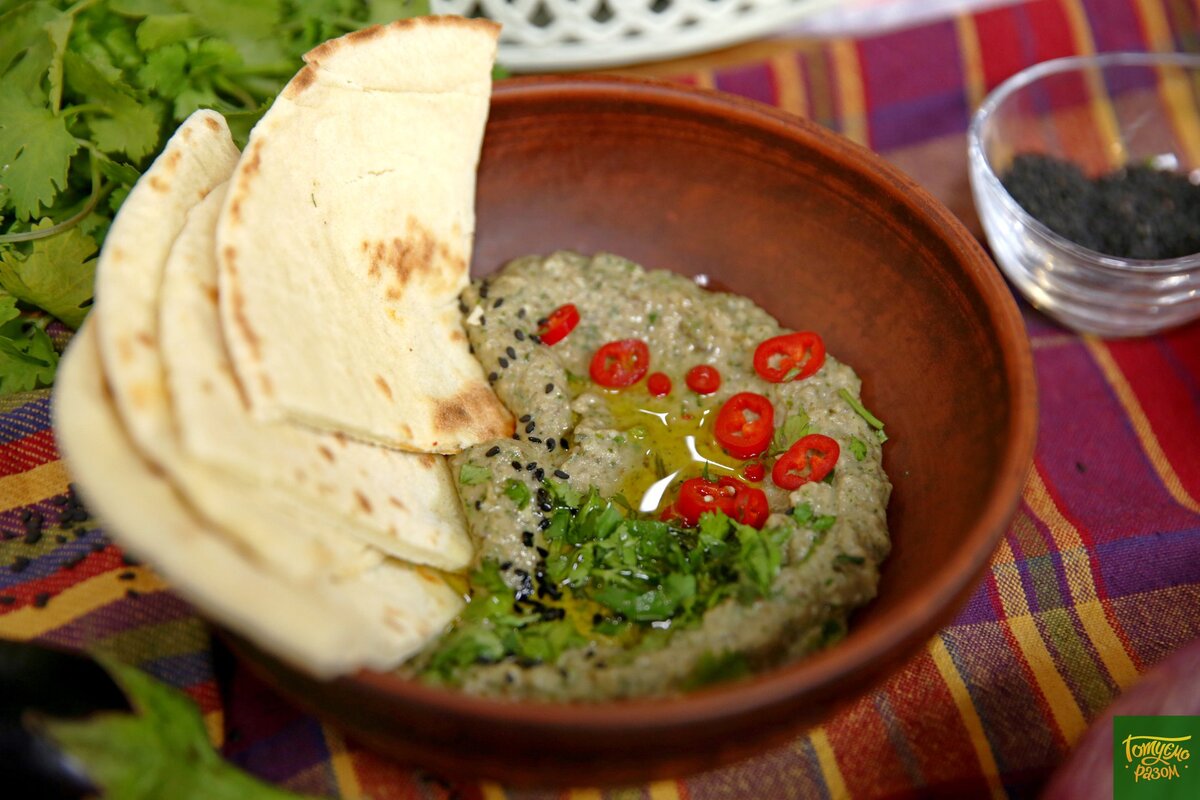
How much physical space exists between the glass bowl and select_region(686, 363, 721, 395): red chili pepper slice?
1.48m

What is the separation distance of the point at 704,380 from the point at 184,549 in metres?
1.89

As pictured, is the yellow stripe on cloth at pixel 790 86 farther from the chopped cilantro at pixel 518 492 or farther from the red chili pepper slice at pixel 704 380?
the chopped cilantro at pixel 518 492

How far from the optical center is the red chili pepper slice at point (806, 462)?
2.97 metres

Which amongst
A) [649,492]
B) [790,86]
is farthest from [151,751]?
[790,86]

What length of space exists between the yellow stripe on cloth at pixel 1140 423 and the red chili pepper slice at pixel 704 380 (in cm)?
165

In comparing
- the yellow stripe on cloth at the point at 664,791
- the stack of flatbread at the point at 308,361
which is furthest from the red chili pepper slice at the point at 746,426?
the yellow stripe on cloth at the point at 664,791

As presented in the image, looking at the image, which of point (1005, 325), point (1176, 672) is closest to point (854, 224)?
point (1005, 325)

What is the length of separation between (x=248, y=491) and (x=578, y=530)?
1043mm

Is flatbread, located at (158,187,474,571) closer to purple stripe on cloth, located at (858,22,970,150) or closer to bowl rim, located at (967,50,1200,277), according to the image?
bowl rim, located at (967,50,1200,277)

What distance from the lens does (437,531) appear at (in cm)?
273

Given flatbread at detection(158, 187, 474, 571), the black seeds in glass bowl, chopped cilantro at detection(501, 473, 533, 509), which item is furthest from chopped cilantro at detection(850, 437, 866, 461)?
the black seeds in glass bowl

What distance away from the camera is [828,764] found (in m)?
2.60

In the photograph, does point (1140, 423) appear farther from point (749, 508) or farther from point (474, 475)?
point (474, 475)

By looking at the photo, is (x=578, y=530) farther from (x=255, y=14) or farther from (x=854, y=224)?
(x=255, y=14)
